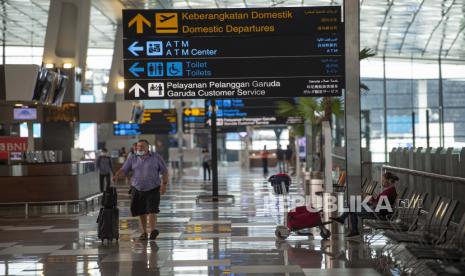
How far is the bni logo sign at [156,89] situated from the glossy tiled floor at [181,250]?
2747 millimetres

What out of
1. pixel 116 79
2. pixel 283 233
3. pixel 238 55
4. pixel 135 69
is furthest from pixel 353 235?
pixel 116 79

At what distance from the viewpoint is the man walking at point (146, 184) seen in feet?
48.6

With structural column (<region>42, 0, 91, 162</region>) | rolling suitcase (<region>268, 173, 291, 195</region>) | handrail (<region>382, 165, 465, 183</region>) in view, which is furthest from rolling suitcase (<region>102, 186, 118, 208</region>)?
structural column (<region>42, 0, 91, 162</region>)

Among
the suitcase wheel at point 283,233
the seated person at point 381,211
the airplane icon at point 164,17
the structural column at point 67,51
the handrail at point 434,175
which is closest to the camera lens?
the handrail at point 434,175

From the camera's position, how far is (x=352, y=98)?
51.3 feet

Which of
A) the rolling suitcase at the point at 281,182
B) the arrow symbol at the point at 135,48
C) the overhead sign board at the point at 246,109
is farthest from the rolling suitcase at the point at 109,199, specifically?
the overhead sign board at the point at 246,109

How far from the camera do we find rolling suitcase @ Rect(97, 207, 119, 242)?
1429 centimetres

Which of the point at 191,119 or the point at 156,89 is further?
the point at 191,119

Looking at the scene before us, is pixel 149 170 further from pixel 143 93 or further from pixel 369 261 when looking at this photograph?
pixel 369 261

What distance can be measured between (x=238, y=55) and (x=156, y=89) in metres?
1.78

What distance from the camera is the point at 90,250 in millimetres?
13523

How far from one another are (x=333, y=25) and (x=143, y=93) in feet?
13.3

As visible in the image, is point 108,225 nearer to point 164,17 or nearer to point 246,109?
point 164,17

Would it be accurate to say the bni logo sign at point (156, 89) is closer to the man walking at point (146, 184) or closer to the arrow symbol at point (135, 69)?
the arrow symbol at point (135, 69)
